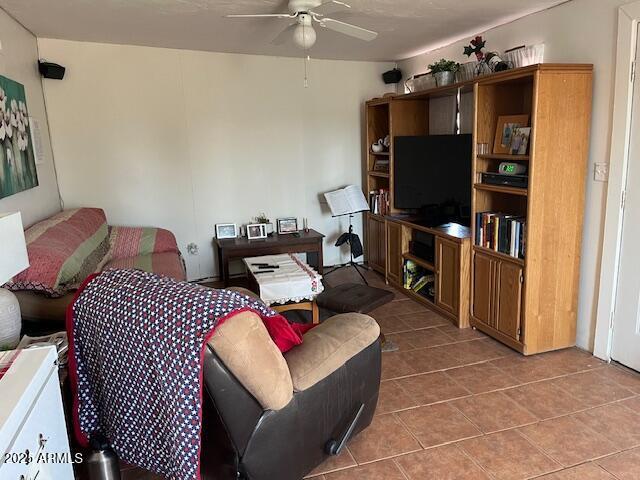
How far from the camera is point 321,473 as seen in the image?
2.12 m

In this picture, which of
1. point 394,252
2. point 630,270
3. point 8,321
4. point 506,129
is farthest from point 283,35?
point 630,270

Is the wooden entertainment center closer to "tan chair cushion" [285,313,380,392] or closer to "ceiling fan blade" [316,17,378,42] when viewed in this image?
"ceiling fan blade" [316,17,378,42]

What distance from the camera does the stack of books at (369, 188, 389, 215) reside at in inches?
190

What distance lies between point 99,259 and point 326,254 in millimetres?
2586

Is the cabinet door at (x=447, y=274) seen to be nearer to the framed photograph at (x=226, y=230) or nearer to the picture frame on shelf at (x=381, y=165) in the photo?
the picture frame on shelf at (x=381, y=165)

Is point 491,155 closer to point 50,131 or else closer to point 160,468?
point 160,468

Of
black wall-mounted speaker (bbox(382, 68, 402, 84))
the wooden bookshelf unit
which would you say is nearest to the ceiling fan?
the wooden bookshelf unit

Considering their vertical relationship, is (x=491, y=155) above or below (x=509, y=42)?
below

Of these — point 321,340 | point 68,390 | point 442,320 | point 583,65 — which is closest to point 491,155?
point 583,65

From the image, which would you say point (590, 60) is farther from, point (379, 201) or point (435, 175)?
point (379, 201)

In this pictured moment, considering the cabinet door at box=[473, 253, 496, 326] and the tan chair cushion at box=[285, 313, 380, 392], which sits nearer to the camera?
the tan chair cushion at box=[285, 313, 380, 392]

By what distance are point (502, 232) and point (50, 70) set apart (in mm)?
3796

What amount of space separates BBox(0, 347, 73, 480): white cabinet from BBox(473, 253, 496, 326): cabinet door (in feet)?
8.83

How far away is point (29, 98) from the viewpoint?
3.68 meters
